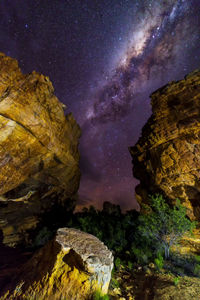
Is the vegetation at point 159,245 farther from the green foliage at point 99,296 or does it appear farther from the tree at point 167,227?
the green foliage at point 99,296

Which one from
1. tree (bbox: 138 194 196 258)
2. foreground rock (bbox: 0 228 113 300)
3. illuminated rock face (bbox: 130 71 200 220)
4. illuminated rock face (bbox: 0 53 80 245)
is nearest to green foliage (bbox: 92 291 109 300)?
foreground rock (bbox: 0 228 113 300)

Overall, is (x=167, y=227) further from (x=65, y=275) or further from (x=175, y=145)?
→ (x=65, y=275)

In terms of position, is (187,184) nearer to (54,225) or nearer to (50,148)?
(50,148)

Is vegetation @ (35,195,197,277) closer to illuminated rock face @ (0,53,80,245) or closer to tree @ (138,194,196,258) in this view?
tree @ (138,194,196,258)

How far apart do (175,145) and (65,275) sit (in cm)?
1272

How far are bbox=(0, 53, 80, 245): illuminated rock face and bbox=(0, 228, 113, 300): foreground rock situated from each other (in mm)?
8954

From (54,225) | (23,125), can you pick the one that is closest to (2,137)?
(23,125)

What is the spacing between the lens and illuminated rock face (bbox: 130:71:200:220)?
472 inches

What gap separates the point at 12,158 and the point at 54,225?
12.4 metres

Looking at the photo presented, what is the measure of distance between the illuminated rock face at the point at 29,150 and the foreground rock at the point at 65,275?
29.4 ft

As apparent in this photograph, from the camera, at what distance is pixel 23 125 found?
11.6m

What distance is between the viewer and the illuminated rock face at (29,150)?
36.2ft

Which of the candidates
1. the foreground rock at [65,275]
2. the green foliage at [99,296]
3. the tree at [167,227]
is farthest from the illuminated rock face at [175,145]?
the green foliage at [99,296]

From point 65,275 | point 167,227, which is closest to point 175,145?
point 167,227
